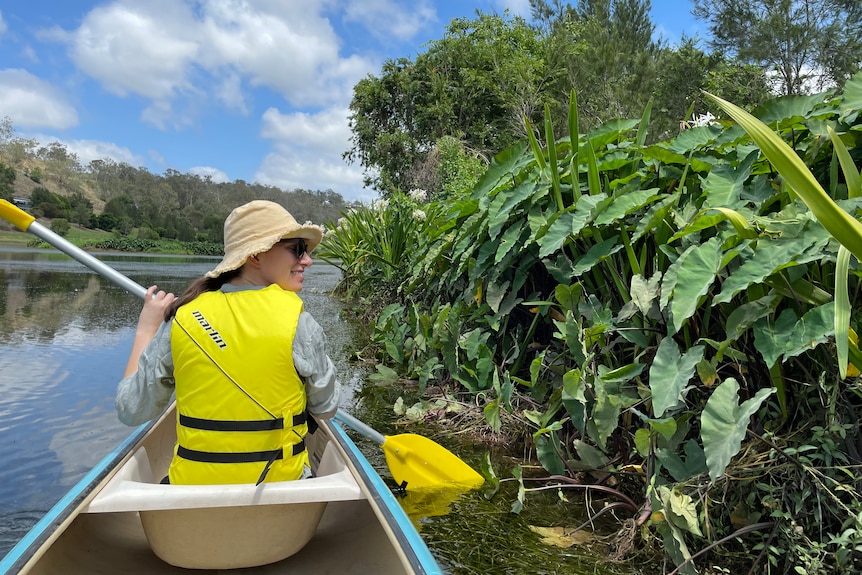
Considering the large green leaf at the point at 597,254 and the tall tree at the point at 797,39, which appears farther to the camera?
the tall tree at the point at 797,39

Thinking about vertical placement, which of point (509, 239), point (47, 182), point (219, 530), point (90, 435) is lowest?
point (90, 435)

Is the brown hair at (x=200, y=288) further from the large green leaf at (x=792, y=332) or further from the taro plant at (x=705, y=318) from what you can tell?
the large green leaf at (x=792, y=332)

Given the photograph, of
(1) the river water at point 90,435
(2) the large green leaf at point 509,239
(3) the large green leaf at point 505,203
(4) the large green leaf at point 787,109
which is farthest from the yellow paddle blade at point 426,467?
(4) the large green leaf at point 787,109

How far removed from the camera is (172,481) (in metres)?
1.74

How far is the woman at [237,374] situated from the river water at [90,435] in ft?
2.88

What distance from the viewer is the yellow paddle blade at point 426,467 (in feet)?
9.22

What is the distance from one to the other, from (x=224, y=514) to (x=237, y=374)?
380mm

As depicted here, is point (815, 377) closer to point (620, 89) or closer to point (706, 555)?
point (706, 555)

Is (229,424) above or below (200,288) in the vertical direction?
below

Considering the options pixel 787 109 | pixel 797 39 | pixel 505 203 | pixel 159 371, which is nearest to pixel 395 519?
pixel 159 371

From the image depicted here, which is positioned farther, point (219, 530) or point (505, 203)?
point (505, 203)

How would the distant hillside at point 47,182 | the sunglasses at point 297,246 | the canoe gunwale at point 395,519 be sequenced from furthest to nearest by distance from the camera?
1. the distant hillside at point 47,182
2. the sunglasses at point 297,246
3. the canoe gunwale at point 395,519

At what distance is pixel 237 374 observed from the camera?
1.61 m

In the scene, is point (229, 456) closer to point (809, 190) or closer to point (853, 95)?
point (809, 190)
